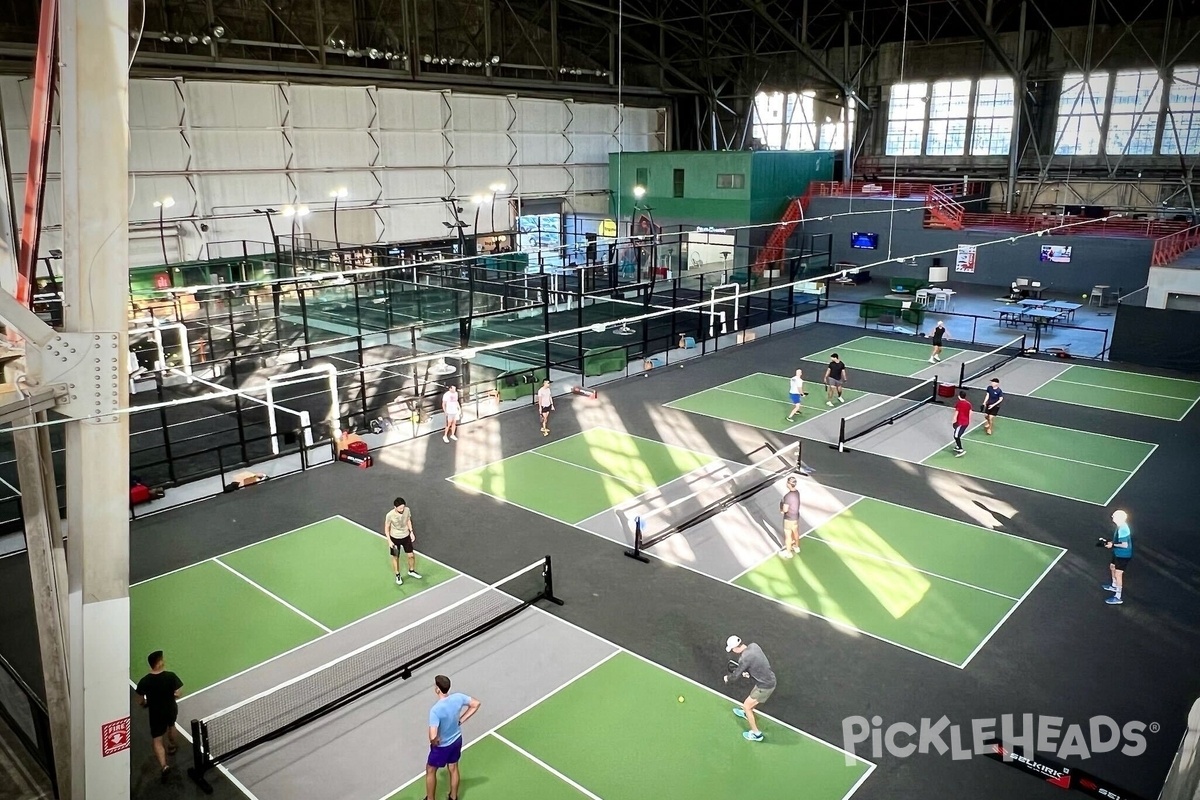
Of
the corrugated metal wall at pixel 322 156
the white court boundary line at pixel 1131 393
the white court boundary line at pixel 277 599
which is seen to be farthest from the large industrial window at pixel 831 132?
the white court boundary line at pixel 277 599

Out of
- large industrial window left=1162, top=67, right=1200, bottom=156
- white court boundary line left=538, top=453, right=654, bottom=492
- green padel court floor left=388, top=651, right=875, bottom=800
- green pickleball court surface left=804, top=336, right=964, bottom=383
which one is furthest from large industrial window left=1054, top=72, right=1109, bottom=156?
green padel court floor left=388, top=651, right=875, bottom=800

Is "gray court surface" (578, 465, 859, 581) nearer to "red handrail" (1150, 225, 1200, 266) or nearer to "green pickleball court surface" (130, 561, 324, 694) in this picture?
"green pickleball court surface" (130, 561, 324, 694)

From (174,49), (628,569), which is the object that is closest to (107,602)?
(628,569)

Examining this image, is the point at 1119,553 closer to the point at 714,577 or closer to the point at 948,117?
the point at 714,577

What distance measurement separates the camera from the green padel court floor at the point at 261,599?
1190 cm


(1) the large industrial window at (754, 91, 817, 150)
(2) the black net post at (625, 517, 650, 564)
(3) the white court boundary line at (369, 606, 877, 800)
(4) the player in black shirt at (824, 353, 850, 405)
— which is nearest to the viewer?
(3) the white court boundary line at (369, 606, 877, 800)

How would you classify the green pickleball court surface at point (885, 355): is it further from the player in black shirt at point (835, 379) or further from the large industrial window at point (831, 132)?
the large industrial window at point (831, 132)

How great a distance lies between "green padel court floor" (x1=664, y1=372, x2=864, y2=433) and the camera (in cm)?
2209

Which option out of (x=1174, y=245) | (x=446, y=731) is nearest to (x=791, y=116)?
(x=1174, y=245)

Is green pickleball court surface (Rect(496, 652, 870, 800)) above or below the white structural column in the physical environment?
below

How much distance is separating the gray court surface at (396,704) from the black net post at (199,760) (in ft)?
1.05

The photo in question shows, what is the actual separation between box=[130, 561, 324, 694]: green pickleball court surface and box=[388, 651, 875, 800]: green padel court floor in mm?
3820

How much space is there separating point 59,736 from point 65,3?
7232mm

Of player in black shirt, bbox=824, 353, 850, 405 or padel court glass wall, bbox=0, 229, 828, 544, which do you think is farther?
player in black shirt, bbox=824, 353, 850, 405
